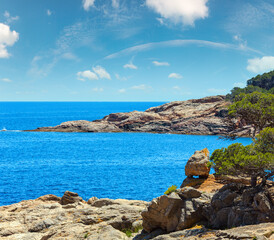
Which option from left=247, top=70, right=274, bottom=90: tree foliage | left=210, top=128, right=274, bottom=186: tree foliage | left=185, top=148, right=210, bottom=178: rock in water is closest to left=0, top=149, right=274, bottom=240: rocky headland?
left=210, top=128, right=274, bottom=186: tree foliage

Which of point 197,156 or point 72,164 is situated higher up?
point 197,156

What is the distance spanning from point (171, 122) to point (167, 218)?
126236mm

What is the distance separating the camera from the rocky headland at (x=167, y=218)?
62.4 feet

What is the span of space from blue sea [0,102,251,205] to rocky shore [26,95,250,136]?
898 cm

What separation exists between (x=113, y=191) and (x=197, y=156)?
923 inches

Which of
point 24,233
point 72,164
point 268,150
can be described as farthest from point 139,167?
point 268,150

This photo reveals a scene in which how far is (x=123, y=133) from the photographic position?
473 feet

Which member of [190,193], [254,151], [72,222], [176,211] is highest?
[254,151]

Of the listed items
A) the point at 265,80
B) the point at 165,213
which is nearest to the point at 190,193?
the point at 165,213

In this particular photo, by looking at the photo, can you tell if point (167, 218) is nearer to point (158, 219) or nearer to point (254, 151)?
point (158, 219)

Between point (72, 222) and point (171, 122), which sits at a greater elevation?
point (171, 122)

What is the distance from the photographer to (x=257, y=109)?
84.4ft

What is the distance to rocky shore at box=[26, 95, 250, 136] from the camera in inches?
5389

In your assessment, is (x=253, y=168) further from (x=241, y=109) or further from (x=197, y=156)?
(x=197, y=156)
